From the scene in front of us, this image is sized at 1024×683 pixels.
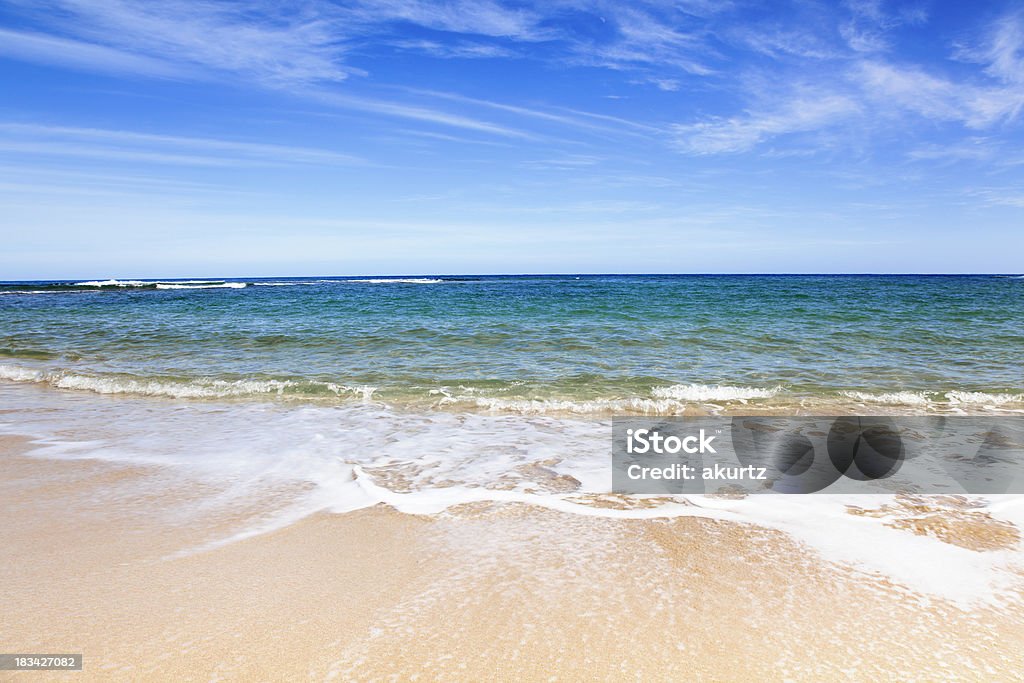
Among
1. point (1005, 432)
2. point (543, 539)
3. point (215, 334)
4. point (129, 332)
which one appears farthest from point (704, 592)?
point (129, 332)

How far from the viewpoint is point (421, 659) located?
2.19 meters

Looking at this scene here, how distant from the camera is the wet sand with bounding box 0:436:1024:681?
7.11 ft

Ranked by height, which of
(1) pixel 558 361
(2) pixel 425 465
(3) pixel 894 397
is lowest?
(2) pixel 425 465

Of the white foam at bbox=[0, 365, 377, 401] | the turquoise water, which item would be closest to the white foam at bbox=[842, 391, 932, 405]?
the turquoise water

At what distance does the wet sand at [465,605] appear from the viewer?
2.17m

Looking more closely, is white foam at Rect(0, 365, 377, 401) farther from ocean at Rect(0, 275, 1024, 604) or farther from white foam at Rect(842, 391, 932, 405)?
white foam at Rect(842, 391, 932, 405)

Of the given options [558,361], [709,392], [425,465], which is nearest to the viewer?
[425,465]

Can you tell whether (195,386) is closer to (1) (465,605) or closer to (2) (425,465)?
(2) (425,465)

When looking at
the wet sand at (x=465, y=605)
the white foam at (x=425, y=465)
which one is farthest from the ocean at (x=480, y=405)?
the wet sand at (x=465, y=605)

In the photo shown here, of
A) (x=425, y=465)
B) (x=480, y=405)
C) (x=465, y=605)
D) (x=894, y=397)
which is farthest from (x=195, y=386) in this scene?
(x=894, y=397)

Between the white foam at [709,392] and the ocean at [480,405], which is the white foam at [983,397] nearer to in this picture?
the ocean at [480,405]

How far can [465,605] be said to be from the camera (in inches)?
101

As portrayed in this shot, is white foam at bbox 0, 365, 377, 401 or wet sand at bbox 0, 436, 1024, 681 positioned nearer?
wet sand at bbox 0, 436, 1024, 681

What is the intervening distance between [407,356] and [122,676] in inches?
345
